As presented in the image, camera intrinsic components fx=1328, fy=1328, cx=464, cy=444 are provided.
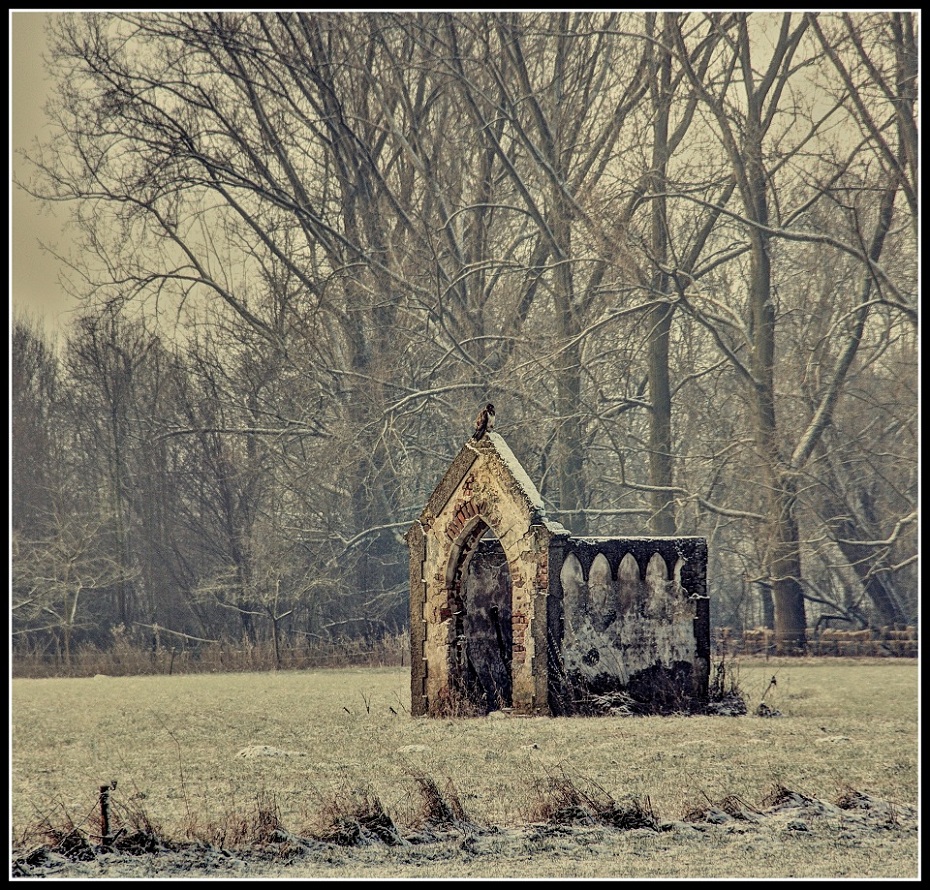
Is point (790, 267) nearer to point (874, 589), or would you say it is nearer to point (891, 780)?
point (874, 589)

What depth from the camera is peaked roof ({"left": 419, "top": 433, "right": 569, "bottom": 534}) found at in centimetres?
1631

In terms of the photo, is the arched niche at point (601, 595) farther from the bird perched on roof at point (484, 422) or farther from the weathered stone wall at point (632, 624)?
the bird perched on roof at point (484, 422)

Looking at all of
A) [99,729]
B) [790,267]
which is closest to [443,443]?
[790,267]

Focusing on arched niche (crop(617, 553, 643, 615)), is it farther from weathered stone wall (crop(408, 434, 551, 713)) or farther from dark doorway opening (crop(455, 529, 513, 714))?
dark doorway opening (crop(455, 529, 513, 714))

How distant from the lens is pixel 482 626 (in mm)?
18266

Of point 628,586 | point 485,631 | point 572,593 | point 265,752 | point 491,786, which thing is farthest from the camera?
point 485,631

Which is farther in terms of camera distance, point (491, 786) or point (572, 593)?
point (572, 593)

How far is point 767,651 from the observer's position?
1168 inches

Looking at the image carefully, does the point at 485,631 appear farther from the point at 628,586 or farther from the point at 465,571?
the point at 628,586

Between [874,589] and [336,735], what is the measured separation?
62.2ft

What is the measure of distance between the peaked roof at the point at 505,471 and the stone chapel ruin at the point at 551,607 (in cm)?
1

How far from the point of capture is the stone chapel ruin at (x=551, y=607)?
16297 mm

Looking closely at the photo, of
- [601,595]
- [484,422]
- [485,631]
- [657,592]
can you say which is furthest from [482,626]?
[484,422]

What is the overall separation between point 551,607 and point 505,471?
176cm
